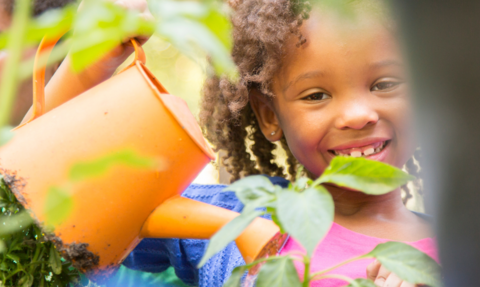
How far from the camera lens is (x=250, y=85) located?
3.27ft

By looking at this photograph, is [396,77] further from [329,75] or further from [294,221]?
[294,221]

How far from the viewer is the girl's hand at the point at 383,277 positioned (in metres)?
0.61

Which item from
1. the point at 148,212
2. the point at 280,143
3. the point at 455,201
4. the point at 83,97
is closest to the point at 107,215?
the point at 148,212

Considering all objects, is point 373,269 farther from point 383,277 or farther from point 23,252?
point 23,252

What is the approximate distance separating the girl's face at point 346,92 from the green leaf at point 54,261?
0.50 meters

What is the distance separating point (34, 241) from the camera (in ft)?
2.10

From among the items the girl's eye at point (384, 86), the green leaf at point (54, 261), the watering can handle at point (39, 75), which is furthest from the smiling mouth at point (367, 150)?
the green leaf at point (54, 261)

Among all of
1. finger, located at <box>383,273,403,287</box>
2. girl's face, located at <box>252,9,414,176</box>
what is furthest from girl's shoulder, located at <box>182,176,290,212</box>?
finger, located at <box>383,273,403,287</box>

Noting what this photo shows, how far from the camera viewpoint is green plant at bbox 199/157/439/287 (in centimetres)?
32

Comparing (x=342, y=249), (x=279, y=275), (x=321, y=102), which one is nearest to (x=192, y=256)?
(x=342, y=249)

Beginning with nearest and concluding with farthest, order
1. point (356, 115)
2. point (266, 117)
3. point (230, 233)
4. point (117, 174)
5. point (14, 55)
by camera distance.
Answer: point (14, 55) < point (230, 233) < point (117, 174) < point (356, 115) < point (266, 117)

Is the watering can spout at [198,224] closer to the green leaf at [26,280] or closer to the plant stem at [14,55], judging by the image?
the green leaf at [26,280]

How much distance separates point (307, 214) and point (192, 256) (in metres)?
0.72

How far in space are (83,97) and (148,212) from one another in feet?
0.65
